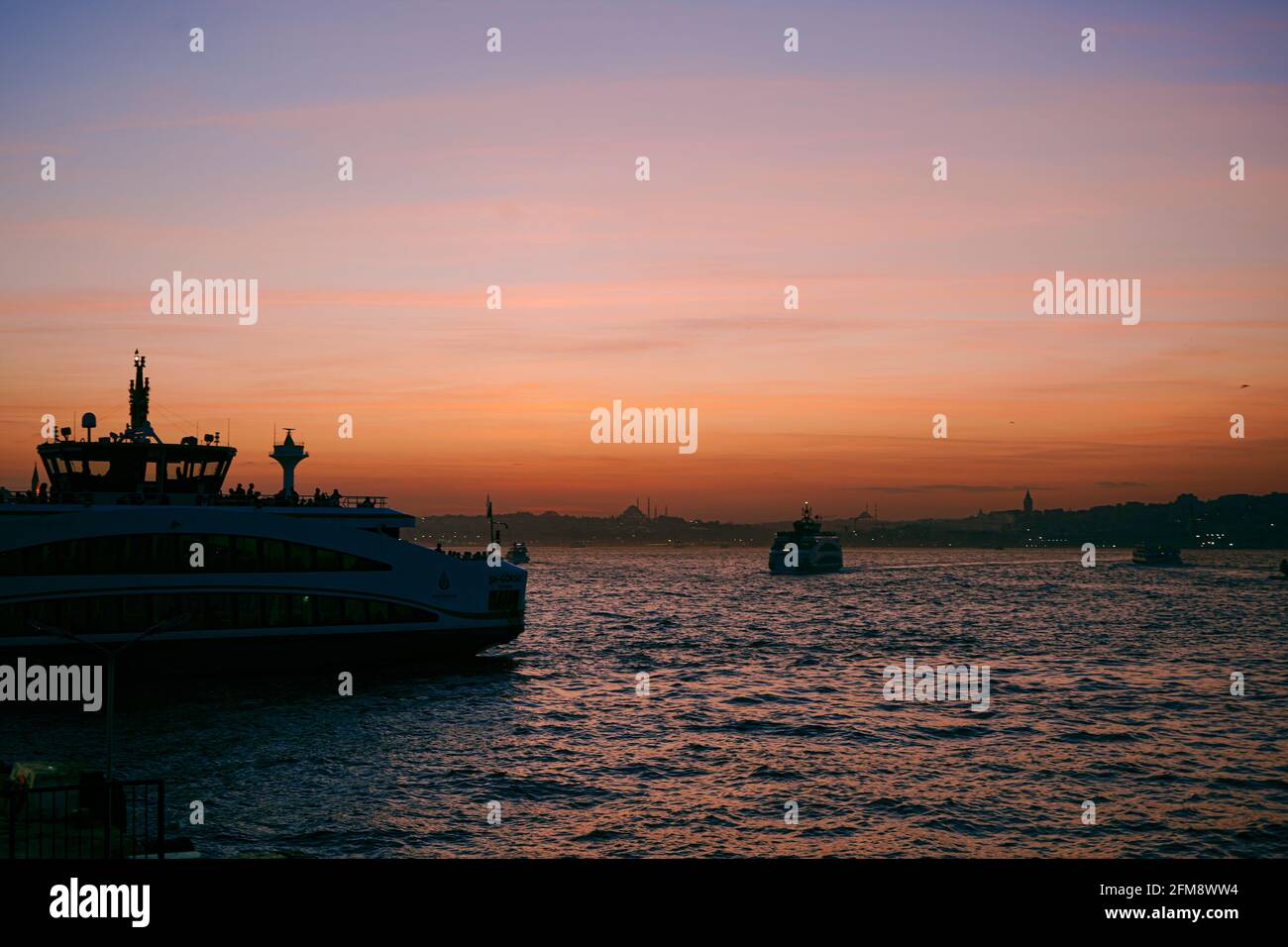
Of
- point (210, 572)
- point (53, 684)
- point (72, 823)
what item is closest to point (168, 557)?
point (210, 572)

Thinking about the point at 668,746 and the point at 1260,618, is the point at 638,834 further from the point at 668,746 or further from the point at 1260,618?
the point at 1260,618

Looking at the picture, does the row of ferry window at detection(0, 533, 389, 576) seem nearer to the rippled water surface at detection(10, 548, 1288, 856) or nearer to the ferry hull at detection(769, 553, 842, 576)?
the rippled water surface at detection(10, 548, 1288, 856)

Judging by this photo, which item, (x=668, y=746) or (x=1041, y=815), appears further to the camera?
(x=668, y=746)

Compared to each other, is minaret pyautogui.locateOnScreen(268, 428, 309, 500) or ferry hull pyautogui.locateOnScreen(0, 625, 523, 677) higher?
minaret pyautogui.locateOnScreen(268, 428, 309, 500)

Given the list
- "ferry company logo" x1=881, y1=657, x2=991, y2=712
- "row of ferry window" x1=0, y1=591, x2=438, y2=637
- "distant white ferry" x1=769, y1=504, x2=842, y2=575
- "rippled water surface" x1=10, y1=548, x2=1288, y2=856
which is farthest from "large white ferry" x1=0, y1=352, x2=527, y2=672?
"distant white ferry" x1=769, y1=504, x2=842, y2=575

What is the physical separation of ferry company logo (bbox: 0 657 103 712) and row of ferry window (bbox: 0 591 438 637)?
5.44 ft

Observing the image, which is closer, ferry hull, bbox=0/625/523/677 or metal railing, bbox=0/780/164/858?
metal railing, bbox=0/780/164/858

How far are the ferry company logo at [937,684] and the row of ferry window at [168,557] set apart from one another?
90.8 feet

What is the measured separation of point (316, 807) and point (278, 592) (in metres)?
20.1

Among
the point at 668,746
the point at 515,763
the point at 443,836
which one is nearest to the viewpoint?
the point at 443,836

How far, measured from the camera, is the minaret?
175 feet

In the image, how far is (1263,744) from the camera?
3738cm

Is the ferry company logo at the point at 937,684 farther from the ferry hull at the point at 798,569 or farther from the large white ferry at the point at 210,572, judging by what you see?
the ferry hull at the point at 798,569

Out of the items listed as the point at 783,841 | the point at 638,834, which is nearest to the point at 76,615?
the point at 638,834
